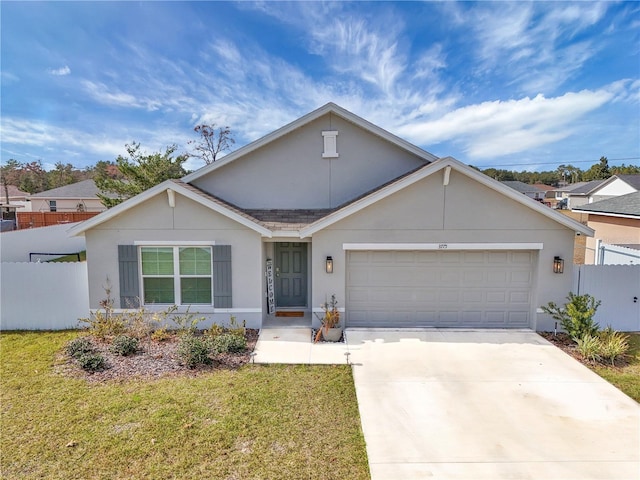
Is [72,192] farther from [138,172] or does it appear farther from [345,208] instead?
[345,208]

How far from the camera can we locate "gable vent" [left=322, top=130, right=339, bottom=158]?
11.1 meters

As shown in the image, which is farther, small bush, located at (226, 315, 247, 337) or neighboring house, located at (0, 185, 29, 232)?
neighboring house, located at (0, 185, 29, 232)

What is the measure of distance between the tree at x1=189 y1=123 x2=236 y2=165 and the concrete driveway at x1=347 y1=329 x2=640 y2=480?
30.7 meters

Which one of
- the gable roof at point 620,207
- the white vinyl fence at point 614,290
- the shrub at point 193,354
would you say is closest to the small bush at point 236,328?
the shrub at point 193,354

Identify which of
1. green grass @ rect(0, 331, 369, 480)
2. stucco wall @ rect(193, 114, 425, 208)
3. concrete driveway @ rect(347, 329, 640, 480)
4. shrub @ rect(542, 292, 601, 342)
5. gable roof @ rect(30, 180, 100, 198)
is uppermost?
gable roof @ rect(30, 180, 100, 198)

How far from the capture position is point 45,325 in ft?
31.5

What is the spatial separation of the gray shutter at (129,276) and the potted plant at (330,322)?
499 centimetres

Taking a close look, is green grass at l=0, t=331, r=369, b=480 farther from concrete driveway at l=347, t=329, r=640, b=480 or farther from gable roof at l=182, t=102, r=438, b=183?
gable roof at l=182, t=102, r=438, b=183

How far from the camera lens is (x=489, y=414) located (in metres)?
5.70

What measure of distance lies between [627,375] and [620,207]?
35.7ft

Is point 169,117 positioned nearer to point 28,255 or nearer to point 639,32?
point 28,255

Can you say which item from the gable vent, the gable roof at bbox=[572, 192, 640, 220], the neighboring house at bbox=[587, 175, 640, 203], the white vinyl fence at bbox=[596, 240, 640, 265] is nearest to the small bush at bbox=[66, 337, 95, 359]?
the gable vent

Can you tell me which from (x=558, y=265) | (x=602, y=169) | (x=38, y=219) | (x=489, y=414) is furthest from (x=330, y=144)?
(x=602, y=169)

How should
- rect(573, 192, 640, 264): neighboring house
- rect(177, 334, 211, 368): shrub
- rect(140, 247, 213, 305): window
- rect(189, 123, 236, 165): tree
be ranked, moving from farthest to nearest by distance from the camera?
rect(189, 123, 236, 165): tree
rect(573, 192, 640, 264): neighboring house
rect(140, 247, 213, 305): window
rect(177, 334, 211, 368): shrub
